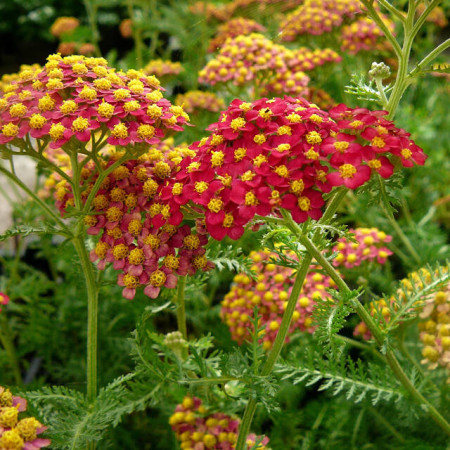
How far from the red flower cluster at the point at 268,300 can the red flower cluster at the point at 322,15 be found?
39.6 inches

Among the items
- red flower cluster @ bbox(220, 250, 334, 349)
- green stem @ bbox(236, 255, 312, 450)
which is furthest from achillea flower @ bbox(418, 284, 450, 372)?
green stem @ bbox(236, 255, 312, 450)

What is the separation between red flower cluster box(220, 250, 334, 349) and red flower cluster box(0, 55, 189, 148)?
50 centimetres

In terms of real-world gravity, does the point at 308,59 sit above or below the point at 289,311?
above

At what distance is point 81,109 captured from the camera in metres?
1.03

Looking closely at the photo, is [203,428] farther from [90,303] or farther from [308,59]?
[308,59]

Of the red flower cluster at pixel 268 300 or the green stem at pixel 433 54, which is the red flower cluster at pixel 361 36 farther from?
the green stem at pixel 433 54

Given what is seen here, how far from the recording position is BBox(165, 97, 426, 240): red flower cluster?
2.89ft

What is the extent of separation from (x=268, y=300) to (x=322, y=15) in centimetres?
119

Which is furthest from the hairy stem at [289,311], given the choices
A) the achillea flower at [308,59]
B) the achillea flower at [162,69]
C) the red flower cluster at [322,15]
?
the achillea flower at [162,69]

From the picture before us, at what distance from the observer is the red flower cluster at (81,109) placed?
1.01m

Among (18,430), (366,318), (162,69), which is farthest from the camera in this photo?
(162,69)

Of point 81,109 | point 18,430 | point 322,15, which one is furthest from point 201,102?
point 18,430

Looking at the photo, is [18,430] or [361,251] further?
[361,251]

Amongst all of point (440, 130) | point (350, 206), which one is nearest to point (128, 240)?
point (350, 206)
